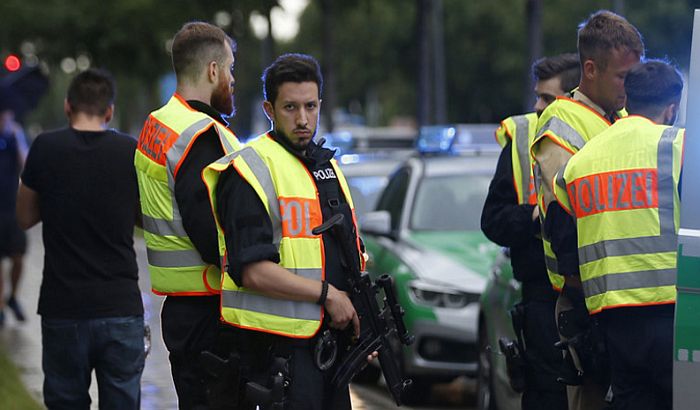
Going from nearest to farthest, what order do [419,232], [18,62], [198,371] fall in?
[198,371] → [419,232] → [18,62]

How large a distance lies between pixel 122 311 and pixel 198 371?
3.50 ft

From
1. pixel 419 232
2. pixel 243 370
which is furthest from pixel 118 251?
pixel 419 232

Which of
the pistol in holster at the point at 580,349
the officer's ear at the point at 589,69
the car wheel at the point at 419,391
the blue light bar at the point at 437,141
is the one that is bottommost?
the car wheel at the point at 419,391

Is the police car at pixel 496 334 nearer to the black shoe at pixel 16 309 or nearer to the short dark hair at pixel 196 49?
the short dark hair at pixel 196 49

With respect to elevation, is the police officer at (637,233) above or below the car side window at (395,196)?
above

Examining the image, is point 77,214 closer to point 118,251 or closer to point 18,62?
point 118,251

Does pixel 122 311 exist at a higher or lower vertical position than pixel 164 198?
lower

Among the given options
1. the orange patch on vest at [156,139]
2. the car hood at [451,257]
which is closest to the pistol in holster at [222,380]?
the orange patch on vest at [156,139]

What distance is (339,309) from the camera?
512 cm

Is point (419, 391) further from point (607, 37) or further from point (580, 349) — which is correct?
point (607, 37)

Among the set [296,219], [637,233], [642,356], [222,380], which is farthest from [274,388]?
[637,233]

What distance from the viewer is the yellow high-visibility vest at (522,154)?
21.5ft

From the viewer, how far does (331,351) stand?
5195mm

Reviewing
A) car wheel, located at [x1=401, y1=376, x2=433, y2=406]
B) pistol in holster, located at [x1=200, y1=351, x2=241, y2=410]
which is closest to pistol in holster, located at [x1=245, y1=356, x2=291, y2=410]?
pistol in holster, located at [x1=200, y1=351, x2=241, y2=410]
